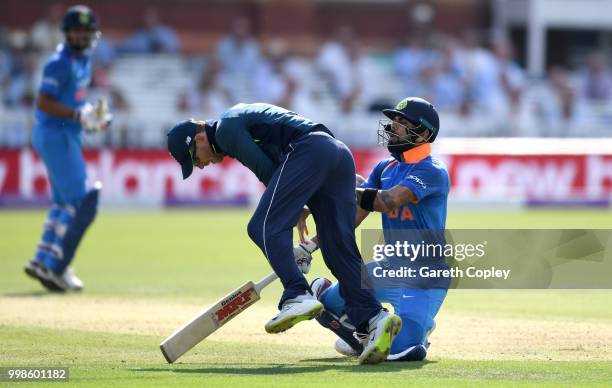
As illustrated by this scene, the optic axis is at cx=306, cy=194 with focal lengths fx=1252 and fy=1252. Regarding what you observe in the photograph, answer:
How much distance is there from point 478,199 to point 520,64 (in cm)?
1110

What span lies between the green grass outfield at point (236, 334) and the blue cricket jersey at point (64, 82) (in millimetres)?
1742

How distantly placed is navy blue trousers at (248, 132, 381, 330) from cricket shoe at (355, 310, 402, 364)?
105 mm

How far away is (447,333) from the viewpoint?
9.93 m

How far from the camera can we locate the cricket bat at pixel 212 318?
27.4 ft

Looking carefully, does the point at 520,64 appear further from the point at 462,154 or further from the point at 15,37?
the point at 15,37

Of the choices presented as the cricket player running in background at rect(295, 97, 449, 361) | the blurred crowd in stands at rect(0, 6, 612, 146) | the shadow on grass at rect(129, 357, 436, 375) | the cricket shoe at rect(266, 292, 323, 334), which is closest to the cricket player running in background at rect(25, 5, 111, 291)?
the cricket player running in background at rect(295, 97, 449, 361)

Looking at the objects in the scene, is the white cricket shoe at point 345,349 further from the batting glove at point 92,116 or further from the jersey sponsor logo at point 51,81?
the jersey sponsor logo at point 51,81

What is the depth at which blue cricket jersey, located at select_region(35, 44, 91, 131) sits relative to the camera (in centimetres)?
1274

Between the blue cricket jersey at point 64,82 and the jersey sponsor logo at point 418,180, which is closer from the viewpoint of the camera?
the jersey sponsor logo at point 418,180

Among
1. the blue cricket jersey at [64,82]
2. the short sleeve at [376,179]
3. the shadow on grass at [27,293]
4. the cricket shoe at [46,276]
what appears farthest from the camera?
the blue cricket jersey at [64,82]

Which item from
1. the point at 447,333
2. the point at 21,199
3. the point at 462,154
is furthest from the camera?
the point at 462,154

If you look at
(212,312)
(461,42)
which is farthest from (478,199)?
(212,312)

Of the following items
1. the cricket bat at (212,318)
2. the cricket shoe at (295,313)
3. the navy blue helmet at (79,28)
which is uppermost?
the navy blue helmet at (79,28)

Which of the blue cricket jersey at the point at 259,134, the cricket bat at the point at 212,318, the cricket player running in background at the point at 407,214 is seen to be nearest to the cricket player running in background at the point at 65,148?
the cricket bat at the point at 212,318
